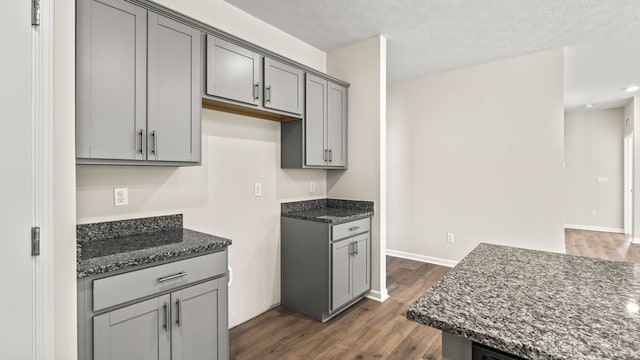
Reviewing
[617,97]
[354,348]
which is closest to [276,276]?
[354,348]

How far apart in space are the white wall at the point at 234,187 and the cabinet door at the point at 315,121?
31cm

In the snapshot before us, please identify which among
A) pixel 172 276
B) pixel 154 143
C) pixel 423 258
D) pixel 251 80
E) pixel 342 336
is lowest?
pixel 342 336

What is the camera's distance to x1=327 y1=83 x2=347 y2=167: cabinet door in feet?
10.4

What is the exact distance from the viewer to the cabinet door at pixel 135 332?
1.38 meters

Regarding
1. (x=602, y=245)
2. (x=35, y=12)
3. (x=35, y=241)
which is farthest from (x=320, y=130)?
(x=602, y=245)

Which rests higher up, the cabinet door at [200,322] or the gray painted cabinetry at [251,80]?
the gray painted cabinetry at [251,80]

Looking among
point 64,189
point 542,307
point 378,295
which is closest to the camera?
point 542,307

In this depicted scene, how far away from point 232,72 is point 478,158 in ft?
10.7

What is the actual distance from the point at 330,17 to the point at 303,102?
0.78 meters

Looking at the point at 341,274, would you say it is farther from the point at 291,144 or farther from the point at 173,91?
the point at 173,91

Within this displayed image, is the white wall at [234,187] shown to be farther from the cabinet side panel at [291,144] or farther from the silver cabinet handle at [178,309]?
the silver cabinet handle at [178,309]

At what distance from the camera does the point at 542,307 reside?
0.89 meters

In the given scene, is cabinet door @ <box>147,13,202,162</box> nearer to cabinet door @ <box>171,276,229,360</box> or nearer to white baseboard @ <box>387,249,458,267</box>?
cabinet door @ <box>171,276,229,360</box>

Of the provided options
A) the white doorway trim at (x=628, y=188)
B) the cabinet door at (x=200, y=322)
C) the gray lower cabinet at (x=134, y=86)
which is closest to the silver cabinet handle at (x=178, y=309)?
the cabinet door at (x=200, y=322)
